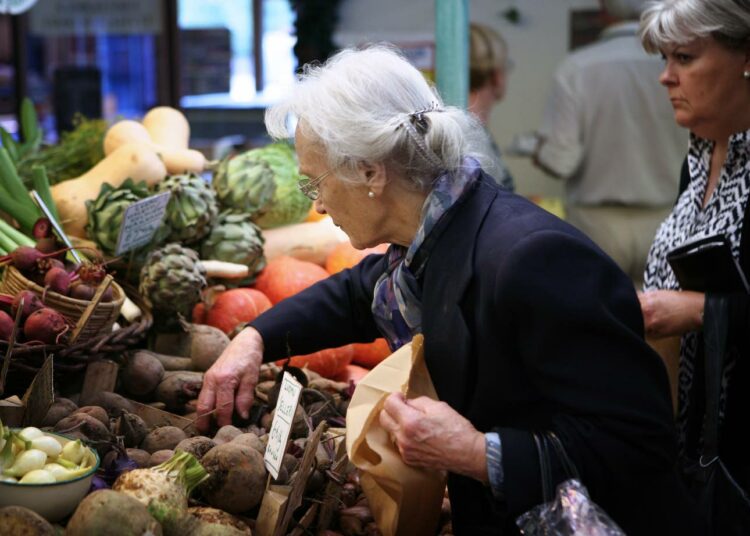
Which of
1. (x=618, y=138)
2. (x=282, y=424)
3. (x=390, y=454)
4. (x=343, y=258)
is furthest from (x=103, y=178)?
(x=618, y=138)

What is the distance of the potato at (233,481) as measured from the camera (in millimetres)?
1722

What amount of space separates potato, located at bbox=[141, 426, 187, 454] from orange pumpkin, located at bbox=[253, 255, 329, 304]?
1.02 meters

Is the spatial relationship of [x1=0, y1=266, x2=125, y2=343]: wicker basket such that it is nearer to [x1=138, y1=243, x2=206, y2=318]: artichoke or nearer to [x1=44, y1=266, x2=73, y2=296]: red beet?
[x1=44, y1=266, x2=73, y2=296]: red beet

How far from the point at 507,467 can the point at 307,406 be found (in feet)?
2.57

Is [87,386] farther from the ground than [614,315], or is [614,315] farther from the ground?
[614,315]

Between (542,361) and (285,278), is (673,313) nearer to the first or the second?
(542,361)

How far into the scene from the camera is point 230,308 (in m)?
2.80

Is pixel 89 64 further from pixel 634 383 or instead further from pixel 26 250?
pixel 634 383

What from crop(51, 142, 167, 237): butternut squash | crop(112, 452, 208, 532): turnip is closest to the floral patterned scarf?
crop(112, 452, 208, 532): turnip

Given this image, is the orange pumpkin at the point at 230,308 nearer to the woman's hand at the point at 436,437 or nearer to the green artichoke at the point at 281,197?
the green artichoke at the point at 281,197

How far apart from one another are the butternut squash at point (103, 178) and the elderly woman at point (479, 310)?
117cm

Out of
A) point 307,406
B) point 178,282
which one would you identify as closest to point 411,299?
point 307,406

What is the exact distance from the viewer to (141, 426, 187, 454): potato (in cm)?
193

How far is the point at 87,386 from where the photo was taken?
2.16 metres
